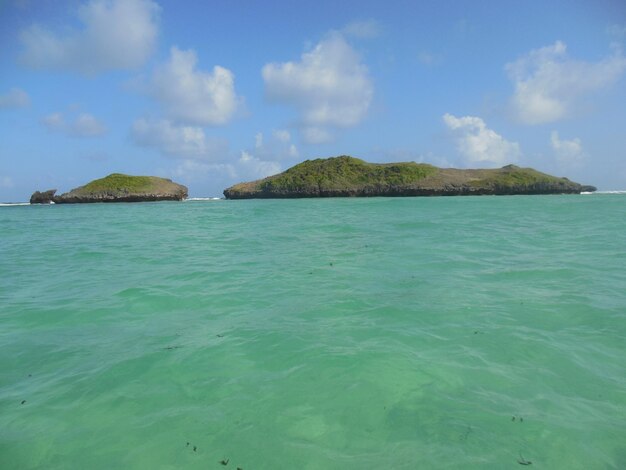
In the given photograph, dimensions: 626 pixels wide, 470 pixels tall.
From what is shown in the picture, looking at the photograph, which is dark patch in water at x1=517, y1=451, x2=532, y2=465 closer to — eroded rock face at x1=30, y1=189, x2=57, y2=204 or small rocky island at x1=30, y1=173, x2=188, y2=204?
small rocky island at x1=30, y1=173, x2=188, y2=204

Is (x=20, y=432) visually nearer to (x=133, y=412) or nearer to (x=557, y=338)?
(x=133, y=412)

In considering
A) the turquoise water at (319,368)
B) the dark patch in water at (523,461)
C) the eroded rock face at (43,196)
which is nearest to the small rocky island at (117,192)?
the eroded rock face at (43,196)

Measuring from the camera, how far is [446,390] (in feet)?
15.3

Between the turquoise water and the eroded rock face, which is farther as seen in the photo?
the eroded rock face

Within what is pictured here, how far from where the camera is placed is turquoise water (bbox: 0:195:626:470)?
379 cm

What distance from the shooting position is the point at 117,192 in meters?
76.9

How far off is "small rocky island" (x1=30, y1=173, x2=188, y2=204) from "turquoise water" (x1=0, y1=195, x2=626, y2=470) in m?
72.5

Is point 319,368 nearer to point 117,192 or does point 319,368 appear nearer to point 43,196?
point 117,192

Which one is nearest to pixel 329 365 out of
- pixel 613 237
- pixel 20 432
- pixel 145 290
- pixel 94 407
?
pixel 94 407

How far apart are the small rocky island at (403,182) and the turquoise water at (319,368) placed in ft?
236

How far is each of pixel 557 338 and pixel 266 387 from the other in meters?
4.31

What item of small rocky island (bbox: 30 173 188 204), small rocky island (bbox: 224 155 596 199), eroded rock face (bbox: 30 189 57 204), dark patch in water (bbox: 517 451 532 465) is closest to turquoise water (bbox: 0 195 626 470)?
dark patch in water (bbox: 517 451 532 465)

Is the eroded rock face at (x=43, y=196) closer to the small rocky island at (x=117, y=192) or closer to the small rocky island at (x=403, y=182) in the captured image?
the small rocky island at (x=117, y=192)

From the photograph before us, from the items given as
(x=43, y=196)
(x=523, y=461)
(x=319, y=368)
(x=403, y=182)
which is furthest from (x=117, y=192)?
(x=523, y=461)
